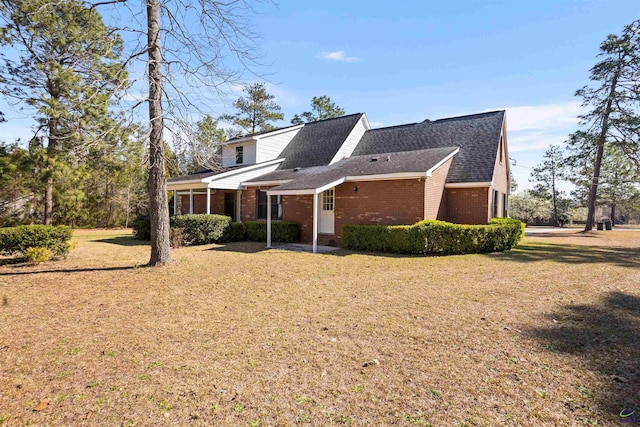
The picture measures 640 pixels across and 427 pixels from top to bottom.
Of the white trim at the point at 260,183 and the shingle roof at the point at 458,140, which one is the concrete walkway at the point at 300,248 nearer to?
the white trim at the point at 260,183

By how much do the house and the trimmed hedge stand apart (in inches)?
209

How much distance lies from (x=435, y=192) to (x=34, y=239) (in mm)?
13541

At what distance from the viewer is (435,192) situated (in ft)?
43.7

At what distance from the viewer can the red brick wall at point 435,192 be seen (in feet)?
41.1

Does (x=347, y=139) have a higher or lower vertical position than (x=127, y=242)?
higher

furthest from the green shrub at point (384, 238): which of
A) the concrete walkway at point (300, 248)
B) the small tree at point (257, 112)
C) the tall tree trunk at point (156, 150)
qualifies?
the small tree at point (257, 112)

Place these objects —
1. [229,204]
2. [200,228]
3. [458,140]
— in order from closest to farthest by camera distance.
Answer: [200,228] → [458,140] → [229,204]

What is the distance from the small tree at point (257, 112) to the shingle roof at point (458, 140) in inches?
792

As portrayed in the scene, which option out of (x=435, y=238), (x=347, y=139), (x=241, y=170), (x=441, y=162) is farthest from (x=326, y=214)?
(x=347, y=139)

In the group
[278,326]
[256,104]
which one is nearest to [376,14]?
[278,326]

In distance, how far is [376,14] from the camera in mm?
12125

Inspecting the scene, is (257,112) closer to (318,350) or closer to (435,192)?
(435,192)

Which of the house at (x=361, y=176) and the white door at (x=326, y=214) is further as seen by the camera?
the white door at (x=326, y=214)

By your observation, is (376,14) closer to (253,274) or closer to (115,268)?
(253,274)
